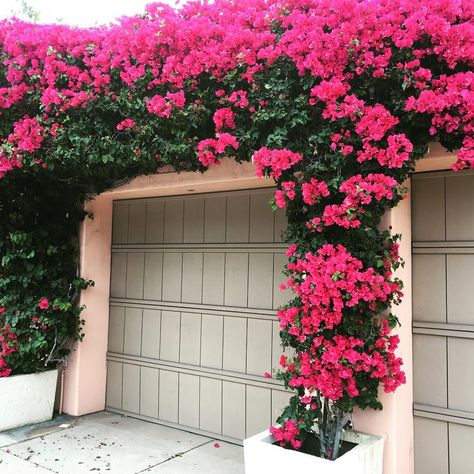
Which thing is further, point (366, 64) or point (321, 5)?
point (321, 5)

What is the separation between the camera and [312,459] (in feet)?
8.30

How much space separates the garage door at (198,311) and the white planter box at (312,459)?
912 millimetres

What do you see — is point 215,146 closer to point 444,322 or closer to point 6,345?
point 444,322

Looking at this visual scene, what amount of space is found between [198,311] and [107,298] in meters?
1.14

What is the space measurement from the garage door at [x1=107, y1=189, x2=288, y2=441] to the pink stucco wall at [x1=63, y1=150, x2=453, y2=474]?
108mm

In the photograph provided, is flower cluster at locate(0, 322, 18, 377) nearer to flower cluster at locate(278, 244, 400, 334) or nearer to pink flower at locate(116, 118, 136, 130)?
pink flower at locate(116, 118, 136, 130)

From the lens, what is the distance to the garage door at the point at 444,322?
2893 millimetres

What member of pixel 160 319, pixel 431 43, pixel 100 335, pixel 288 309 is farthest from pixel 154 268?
pixel 431 43

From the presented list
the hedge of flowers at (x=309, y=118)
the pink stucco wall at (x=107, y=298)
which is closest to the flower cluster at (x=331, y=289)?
the hedge of flowers at (x=309, y=118)

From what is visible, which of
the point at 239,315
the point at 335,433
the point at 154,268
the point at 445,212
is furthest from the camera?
the point at 154,268

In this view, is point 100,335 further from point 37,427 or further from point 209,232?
point 209,232

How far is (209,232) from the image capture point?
13.8 feet

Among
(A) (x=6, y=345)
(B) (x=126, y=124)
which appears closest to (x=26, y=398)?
(A) (x=6, y=345)

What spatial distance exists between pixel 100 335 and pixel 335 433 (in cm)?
276
